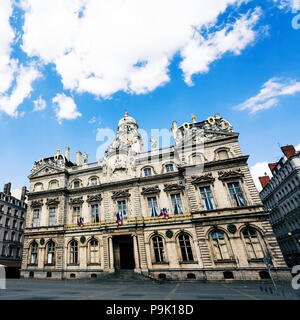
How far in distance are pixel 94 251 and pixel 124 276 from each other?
683 cm

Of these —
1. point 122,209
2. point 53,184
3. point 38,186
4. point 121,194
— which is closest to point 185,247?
point 122,209

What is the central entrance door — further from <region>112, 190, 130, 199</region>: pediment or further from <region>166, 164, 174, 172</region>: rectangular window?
<region>166, 164, 174, 172</region>: rectangular window

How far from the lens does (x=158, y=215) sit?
28.7m

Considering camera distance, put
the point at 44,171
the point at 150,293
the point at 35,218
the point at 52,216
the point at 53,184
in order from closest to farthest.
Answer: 1. the point at 150,293
2. the point at 52,216
3. the point at 35,218
4. the point at 53,184
5. the point at 44,171

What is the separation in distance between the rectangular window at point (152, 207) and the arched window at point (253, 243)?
1186cm

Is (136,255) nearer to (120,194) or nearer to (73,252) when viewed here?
(120,194)

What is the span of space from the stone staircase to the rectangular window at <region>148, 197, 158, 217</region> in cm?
789

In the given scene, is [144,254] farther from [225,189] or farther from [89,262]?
[225,189]

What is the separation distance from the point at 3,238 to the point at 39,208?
17693 mm

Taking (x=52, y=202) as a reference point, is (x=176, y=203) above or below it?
below

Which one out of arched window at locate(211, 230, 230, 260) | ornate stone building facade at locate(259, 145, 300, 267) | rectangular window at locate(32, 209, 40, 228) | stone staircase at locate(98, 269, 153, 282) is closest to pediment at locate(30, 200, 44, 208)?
rectangular window at locate(32, 209, 40, 228)

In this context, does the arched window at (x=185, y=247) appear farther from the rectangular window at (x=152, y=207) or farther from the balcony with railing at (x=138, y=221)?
the rectangular window at (x=152, y=207)
